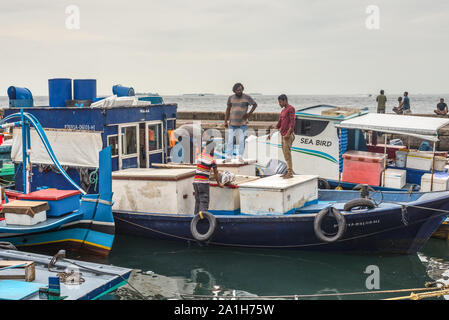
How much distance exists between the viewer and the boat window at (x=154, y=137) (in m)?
12.9

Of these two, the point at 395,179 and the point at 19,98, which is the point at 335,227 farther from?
the point at 19,98

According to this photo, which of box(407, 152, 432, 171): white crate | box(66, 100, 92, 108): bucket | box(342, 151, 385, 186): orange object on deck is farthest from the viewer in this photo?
box(66, 100, 92, 108): bucket

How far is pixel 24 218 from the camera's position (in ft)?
31.0

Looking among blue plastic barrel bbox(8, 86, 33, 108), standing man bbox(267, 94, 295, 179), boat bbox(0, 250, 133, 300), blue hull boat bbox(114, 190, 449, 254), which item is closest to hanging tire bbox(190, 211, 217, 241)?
blue hull boat bbox(114, 190, 449, 254)

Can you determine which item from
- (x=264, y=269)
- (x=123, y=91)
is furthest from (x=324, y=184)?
(x=123, y=91)

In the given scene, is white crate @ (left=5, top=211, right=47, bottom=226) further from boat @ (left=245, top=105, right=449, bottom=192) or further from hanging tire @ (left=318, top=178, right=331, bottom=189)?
hanging tire @ (left=318, top=178, right=331, bottom=189)

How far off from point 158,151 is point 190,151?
115 cm

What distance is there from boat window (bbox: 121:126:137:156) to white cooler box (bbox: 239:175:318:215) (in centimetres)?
357

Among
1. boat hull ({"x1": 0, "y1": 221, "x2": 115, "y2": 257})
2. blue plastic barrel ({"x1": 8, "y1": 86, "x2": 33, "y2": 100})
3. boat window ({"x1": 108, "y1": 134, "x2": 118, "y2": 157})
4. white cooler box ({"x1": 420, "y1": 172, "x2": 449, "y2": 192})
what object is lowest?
boat hull ({"x1": 0, "y1": 221, "x2": 115, "y2": 257})

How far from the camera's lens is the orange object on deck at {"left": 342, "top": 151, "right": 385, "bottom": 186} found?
1182cm

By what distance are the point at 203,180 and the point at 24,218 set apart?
3.52 meters

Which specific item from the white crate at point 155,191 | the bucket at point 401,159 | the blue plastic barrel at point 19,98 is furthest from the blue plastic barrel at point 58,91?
the bucket at point 401,159
